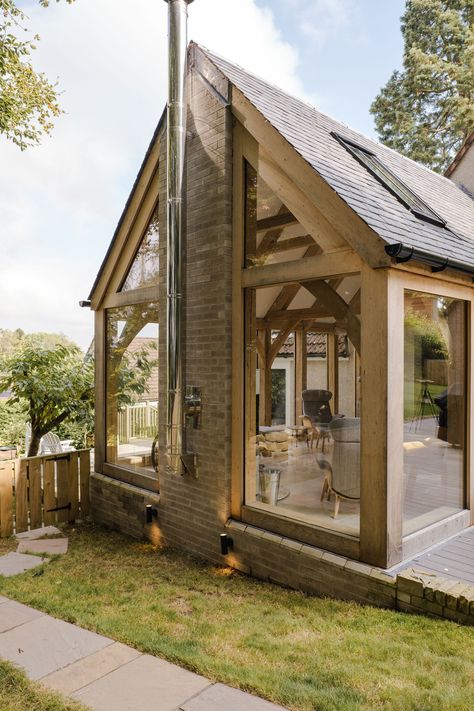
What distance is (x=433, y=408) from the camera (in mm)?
5699

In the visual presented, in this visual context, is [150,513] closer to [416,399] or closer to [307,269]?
[416,399]

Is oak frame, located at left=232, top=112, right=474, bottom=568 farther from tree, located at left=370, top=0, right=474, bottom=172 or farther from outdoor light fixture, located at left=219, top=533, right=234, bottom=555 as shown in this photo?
tree, located at left=370, top=0, right=474, bottom=172

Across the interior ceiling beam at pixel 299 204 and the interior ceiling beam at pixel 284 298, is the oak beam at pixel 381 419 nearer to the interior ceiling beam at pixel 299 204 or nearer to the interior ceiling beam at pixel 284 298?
the interior ceiling beam at pixel 299 204

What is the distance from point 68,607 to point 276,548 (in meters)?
2.12

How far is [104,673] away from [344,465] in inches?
122

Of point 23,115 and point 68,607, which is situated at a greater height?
point 23,115

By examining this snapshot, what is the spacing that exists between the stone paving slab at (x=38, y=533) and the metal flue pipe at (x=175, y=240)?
2.70 metres

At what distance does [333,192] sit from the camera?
484 cm

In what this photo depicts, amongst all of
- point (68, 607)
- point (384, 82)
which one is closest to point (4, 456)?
point (68, 607)

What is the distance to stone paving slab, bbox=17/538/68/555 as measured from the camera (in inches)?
262

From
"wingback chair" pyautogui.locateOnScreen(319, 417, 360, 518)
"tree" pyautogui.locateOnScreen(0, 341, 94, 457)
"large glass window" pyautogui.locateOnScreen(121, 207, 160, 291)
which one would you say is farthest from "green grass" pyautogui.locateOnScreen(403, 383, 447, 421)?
"tree" pyautogui.locateOnScreen(0, 341, 94, 457)

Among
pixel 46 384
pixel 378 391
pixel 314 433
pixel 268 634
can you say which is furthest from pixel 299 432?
pixel 46 384

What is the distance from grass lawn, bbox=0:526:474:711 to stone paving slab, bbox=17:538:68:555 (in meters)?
0.72

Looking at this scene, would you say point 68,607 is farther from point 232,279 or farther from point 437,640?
→ point 232,279
